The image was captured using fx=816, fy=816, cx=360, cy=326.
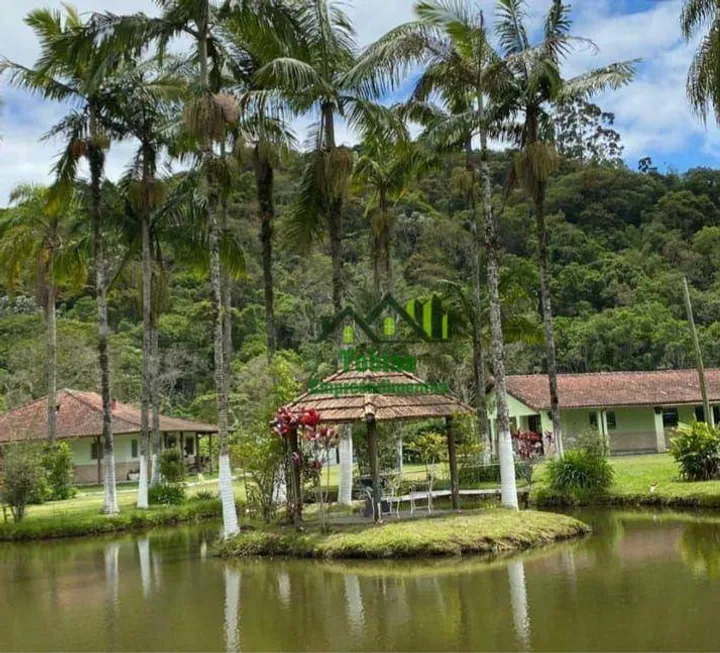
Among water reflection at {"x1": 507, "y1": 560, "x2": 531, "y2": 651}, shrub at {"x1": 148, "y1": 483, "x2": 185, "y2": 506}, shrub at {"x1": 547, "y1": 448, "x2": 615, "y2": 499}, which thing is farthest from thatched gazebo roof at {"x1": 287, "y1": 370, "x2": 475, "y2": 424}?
shrub at {"x1": 148, "y1": 483, "x2": 185, "y2": 506}

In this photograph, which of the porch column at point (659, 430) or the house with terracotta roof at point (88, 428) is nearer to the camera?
the house with terracotta roof at point (88, 428)

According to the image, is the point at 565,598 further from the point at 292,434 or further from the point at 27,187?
the point at 27,187

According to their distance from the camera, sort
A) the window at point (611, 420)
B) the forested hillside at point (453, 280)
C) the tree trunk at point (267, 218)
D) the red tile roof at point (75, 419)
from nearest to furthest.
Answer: the tree trunk at point (267, 218)
the red tile roof at point (75, 419)
the window at point (611, 420)
the forested hillside at point (453, 280)

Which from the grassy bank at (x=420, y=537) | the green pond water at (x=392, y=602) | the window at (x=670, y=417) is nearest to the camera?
the green pond water at (x=392, y=602)

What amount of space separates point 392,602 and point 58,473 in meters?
22.2

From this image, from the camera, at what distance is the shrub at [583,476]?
20703mm

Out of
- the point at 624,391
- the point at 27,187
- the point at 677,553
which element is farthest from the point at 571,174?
the point at 677,553

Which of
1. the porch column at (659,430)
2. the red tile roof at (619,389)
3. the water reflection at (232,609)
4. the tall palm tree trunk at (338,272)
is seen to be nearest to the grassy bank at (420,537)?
the water reflection at (232,609)

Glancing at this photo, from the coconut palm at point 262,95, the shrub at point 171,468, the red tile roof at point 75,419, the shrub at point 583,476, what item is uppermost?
the coconut palm at point 262,95

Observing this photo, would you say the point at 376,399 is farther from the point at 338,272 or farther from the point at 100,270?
the point at 100,270

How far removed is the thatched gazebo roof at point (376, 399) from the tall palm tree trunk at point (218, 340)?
1.52 meters

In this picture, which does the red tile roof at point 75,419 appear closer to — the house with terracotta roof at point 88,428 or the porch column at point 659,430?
the house with terracotta roof at point 88,428

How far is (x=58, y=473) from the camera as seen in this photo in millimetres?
29828

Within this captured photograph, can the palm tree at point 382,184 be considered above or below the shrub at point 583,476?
above
